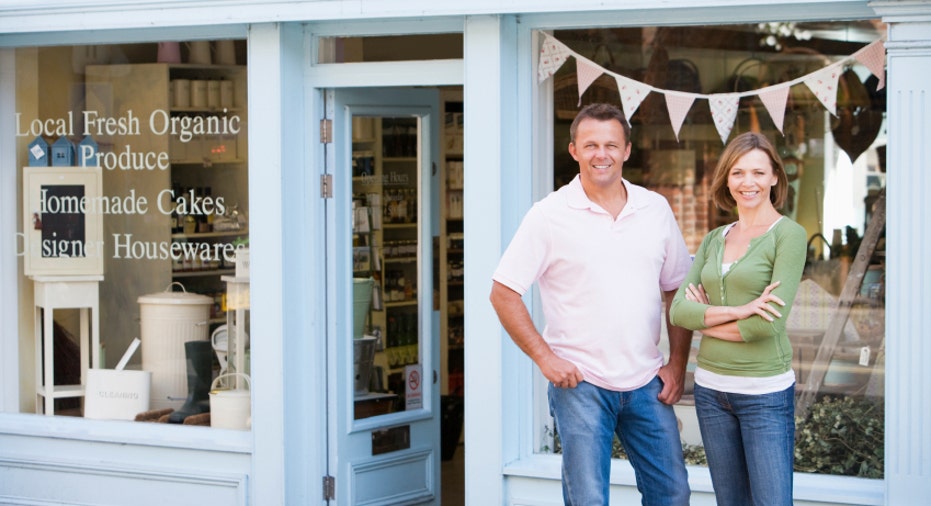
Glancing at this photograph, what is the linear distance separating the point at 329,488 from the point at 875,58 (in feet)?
10.2

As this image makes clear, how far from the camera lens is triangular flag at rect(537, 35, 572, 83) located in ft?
18.3

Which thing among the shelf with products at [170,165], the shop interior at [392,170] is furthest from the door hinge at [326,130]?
the shelf with products at [170,165]

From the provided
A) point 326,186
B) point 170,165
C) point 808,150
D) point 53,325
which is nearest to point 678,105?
point 808,150

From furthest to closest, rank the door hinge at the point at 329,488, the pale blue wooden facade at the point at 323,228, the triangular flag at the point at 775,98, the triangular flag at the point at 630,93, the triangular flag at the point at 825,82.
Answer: the door hinge at the point at 329,488 < the triangular flag at the point at 630,93 < the triangular flag at the point at 775,98 < the triangular flag at the point at 825,82 < the pale blue wooden facade at the point at 323,228

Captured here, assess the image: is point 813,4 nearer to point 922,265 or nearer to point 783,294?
point 922,265

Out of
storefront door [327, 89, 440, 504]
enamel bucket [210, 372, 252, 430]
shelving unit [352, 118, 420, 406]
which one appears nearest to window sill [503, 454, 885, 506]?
storefront door [327, 89, 440, 504]

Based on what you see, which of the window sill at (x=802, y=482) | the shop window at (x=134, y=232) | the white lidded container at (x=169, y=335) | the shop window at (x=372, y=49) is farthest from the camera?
the white lidded container at (x=169, y=335)

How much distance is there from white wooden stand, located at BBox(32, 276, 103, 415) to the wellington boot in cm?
52

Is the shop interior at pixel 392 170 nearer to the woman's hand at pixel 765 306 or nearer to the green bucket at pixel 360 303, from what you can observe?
the green bucket at pixel 360 303

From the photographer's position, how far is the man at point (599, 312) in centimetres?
410

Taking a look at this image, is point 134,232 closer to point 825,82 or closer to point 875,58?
point 825,82

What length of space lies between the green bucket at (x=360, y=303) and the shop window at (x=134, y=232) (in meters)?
0.55

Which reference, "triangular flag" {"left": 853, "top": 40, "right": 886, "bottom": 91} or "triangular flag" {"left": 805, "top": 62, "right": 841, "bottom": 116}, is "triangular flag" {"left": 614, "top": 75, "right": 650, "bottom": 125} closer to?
"triangular flag" {"left": 805, "top": 62, "right": 841, "bottom": 116}

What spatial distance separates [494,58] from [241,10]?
3.93 ft
